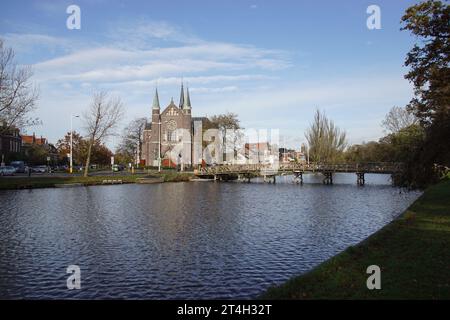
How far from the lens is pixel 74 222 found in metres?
21.9

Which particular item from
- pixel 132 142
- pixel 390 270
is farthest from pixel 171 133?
pixel 390 270

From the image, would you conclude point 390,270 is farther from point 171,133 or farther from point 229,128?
point 171,133

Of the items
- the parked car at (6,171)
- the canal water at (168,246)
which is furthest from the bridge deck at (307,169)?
the canal water at (168,246)

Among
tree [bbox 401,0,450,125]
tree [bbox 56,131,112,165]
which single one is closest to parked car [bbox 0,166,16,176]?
tree [bbox 56,131,112,165]

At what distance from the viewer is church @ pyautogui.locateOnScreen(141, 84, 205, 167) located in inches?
4151

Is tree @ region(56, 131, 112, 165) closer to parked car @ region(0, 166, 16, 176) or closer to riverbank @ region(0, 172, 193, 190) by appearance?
parked car @ region(0, 166, 16, 176)

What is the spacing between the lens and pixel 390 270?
10023mm

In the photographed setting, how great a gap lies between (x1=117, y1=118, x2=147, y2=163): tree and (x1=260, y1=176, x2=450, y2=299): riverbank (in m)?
93.6

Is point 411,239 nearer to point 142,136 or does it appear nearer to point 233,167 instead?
point 233,167

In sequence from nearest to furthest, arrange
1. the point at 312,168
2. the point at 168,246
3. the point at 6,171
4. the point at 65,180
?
the point at 168,246 → the point at 65,180 → the point at 6,171 → the point at 312,168

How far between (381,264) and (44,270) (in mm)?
10195

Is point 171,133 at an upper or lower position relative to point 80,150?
upper

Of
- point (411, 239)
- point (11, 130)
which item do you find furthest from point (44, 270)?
point (11, 130)

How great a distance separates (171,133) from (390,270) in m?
100
